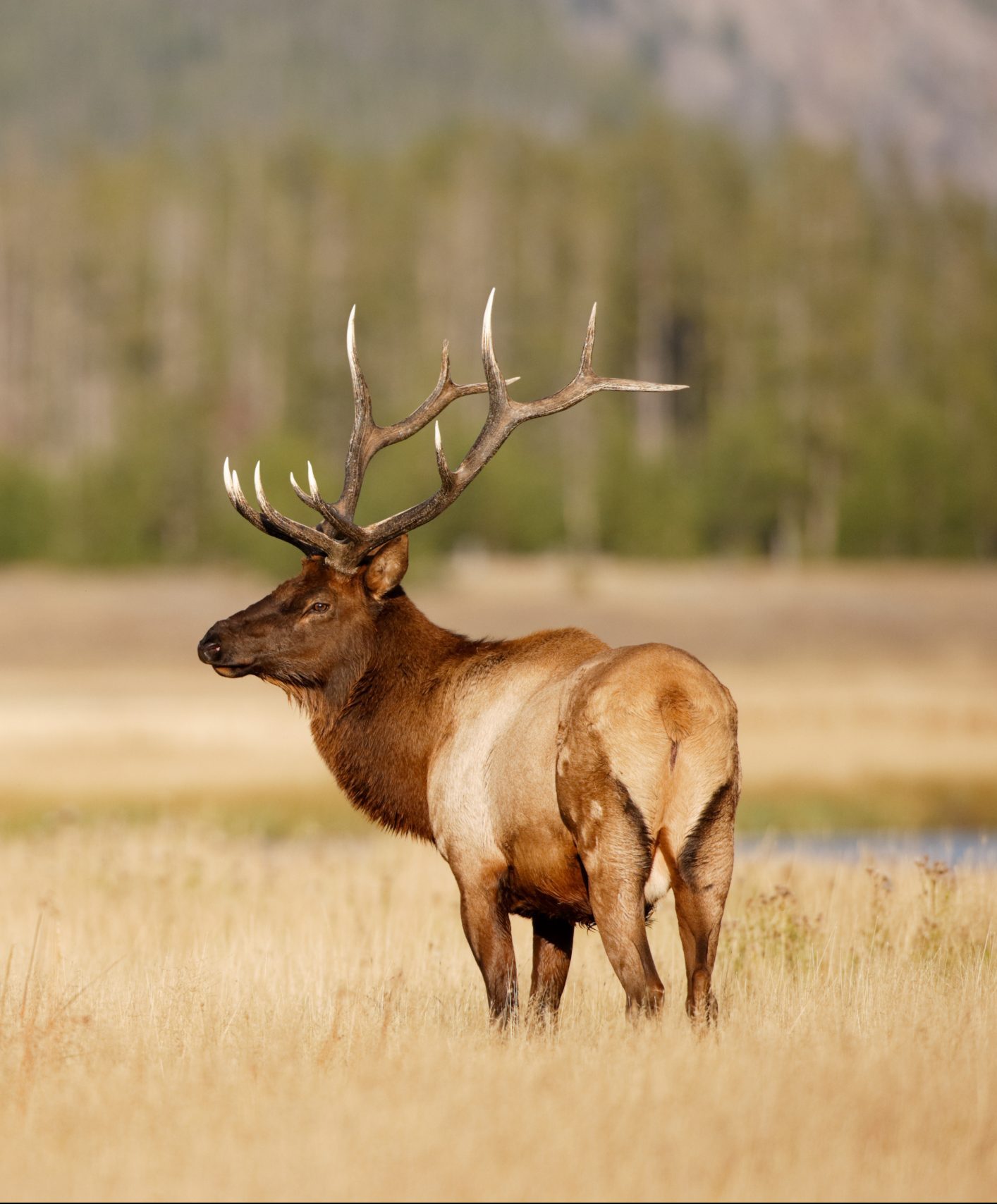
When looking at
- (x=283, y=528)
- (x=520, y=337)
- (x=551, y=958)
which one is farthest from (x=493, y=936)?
(x=520, y=337)

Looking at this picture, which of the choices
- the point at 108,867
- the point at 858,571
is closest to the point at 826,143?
the point at 858,571

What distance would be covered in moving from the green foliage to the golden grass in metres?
29.0

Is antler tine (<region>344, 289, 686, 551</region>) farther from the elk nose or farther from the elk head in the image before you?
the elk nose

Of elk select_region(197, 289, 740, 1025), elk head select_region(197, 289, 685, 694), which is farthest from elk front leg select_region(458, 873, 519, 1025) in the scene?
elk head select_region(197, 289, 685, 694)

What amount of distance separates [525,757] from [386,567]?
1510mm

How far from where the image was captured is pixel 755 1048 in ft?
20.7

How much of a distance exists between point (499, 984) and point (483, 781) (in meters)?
0.80

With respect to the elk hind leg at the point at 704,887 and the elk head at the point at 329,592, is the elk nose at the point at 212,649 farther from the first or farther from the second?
the elk hind leg at the point at 704,887

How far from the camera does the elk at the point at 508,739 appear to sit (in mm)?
6355

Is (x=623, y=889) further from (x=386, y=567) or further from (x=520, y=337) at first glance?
(x=520, y=337)

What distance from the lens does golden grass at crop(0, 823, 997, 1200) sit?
16.5 ft

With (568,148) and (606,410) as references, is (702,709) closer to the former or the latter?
(606,410)

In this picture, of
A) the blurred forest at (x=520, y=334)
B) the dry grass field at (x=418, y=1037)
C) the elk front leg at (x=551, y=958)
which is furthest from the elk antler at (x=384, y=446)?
the blurred forest at (x=520, y=334)

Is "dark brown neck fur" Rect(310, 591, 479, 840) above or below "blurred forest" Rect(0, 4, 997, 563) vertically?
below
